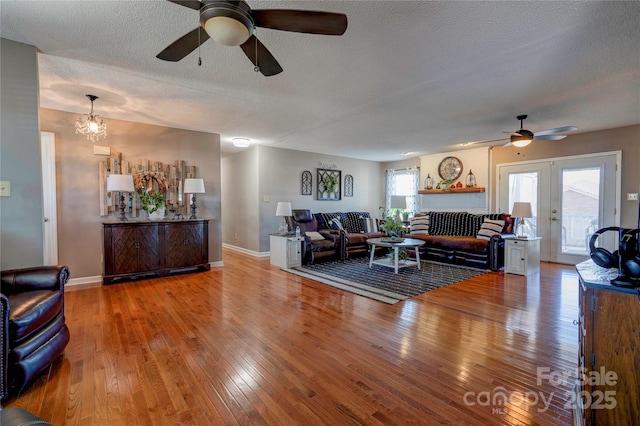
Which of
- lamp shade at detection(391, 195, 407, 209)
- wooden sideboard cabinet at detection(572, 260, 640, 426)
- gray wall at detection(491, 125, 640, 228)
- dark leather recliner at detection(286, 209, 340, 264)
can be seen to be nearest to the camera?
wooden sideboard cabinet at detection(572, 260, 640, 426)

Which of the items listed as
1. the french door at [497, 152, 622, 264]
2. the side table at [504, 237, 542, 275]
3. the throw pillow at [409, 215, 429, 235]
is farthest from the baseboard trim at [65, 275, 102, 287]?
the french door at [497, 152, 622, 264]

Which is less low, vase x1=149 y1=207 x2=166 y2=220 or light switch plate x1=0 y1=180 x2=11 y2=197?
light switch plate x1=0 y1=180 x2=11 y2=197

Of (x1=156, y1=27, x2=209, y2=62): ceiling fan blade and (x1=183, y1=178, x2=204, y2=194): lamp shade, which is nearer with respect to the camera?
(x1=156, y1=27, x2=209, y2=62): ceiling fan blade

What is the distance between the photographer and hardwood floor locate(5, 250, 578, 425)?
164 cm

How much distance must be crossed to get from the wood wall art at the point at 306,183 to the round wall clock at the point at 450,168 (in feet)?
10.8

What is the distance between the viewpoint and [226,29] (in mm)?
1613

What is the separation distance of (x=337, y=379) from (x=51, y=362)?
2.10 m

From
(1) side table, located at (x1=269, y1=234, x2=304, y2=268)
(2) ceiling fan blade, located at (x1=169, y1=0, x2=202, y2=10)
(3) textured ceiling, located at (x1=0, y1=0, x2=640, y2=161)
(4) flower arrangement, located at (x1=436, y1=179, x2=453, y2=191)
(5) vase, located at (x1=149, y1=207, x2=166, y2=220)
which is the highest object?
(3) textured ceiling, located at (x1=0, y1=0, x2=640, y2=161)

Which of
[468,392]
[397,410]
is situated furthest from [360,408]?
[468,392]

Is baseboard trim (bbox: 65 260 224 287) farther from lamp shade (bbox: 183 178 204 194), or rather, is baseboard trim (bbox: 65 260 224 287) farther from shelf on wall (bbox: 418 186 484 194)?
shelf on wall (bbox: 418 186 484 194)

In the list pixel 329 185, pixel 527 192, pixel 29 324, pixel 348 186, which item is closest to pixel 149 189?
pixel 29 324

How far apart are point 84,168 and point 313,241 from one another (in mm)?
3872

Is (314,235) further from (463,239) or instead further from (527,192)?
(527,192)

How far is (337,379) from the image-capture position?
1.94 meters
